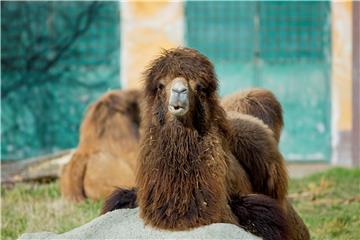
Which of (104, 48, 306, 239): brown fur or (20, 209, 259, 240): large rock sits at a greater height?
(104, 48, 306, 239): brown fur

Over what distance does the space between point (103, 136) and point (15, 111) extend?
5.97 metres

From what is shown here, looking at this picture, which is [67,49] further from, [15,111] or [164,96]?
[164,96]

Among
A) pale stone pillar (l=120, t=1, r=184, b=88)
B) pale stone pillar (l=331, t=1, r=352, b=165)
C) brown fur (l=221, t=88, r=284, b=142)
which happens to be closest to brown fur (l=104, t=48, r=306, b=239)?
brown fur (l=221, t=88, r=284, b=142)

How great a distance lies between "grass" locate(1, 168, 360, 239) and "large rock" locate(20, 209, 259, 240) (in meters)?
2.24

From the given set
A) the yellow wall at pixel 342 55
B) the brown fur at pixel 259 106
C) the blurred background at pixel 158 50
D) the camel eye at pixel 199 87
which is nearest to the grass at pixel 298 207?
the brown fur at pixel 259 106

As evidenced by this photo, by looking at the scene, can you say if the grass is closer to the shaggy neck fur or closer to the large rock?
the large rock

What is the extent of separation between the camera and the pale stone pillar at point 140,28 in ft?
48.7

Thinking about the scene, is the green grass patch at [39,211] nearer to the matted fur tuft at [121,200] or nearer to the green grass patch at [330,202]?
the matted fur tuft at [121,200]

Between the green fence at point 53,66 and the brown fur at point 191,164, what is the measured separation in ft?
32.6

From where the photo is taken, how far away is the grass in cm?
752

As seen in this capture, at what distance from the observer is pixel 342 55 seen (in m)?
15.0

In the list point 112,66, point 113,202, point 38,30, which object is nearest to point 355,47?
point 112,66

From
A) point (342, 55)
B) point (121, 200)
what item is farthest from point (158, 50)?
point (121, 200)

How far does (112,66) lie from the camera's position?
14.9 metres
